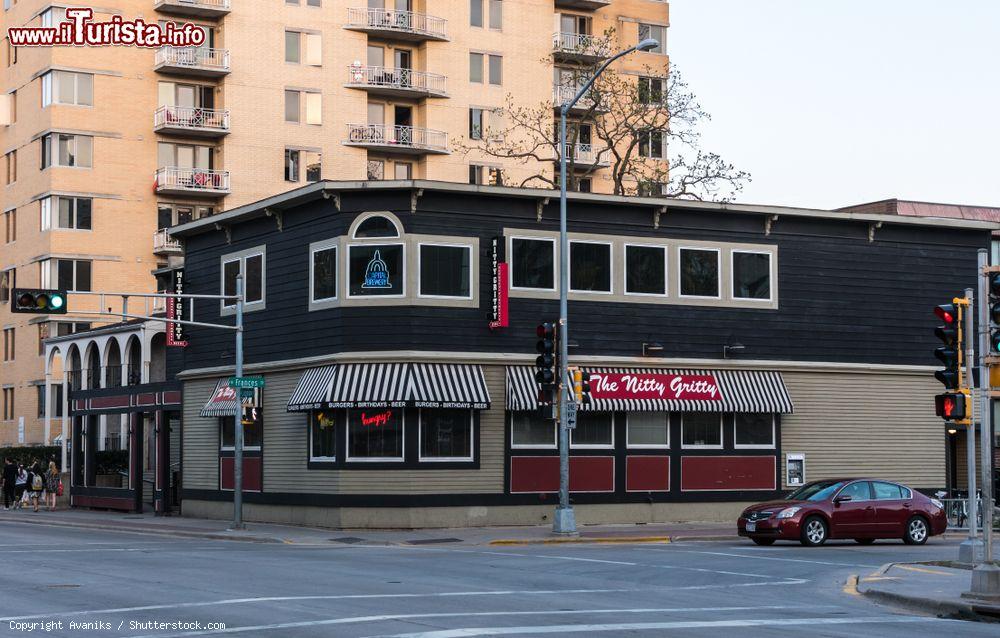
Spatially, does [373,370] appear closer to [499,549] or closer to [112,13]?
[499,549]

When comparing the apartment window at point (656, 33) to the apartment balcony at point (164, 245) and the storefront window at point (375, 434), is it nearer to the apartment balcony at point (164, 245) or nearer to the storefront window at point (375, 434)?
the apartment balcony at point (164, 245)

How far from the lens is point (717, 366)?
39906 millimetres

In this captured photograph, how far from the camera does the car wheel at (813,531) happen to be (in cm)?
3144

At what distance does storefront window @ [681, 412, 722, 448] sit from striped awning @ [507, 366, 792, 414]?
715mm

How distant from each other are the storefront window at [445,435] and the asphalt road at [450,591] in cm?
505

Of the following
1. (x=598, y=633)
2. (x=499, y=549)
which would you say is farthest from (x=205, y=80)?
(x=598, y=633)

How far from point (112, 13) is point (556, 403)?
45072mm

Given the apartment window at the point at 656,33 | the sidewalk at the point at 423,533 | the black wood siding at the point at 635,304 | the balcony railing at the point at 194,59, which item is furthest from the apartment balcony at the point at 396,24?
the sidewalk at the point at 423,533

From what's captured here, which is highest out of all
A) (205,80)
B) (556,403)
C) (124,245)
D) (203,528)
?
(205,80)

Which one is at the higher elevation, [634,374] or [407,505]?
[634,374]

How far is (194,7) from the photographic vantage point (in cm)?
7106

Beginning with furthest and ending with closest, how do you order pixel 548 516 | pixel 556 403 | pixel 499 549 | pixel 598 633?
pixel 548 516, pixel 556 403, pixel 499 549, pixel 598 633

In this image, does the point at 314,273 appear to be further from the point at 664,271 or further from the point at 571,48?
the point at 571,48

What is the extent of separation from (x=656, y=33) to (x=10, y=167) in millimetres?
37755
